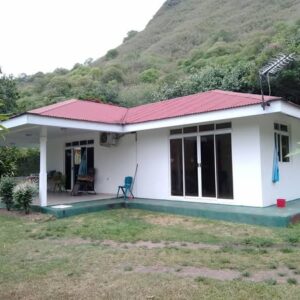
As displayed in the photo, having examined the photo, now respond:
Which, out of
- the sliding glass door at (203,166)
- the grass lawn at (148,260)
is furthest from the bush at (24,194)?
the sliding glass door at (203,166)

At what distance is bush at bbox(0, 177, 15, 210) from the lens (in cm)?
1115

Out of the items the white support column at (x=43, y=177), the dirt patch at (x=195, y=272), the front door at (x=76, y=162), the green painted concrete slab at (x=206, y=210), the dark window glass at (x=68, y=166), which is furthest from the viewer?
the dark window glass at (x=68, y=166)

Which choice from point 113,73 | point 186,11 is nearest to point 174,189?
point 113,73

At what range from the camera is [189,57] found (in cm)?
4303

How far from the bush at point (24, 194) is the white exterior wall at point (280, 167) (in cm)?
640

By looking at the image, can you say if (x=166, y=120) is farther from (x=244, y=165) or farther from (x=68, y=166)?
(x=68, y=166)

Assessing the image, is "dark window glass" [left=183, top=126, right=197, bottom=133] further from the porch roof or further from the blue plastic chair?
the blue plastic chair

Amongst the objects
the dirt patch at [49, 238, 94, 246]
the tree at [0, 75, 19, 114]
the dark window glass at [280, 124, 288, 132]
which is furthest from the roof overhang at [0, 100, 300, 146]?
the tree at [0, 75, 19, 114]

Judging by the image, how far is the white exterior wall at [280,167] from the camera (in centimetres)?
970

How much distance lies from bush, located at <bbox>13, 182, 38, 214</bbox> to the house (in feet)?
1.25

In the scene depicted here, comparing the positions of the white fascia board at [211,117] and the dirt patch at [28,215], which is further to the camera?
the dirt patch at [28,215]

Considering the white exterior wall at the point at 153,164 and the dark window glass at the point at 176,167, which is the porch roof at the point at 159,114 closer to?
the white exterior wall at the point at 153,164

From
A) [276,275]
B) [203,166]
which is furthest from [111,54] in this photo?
[276,275]

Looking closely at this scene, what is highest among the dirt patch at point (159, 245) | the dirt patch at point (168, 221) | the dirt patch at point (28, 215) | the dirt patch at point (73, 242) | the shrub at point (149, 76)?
the shrub at point (149, 76)
